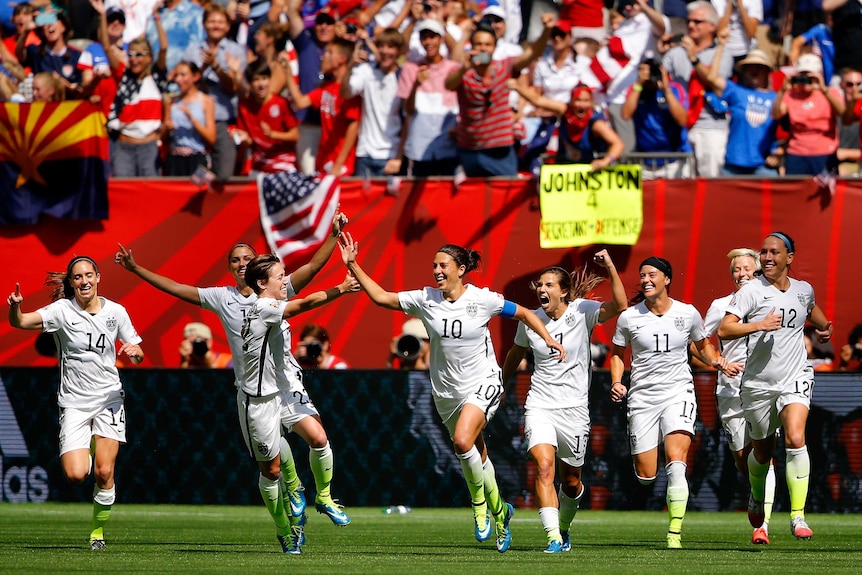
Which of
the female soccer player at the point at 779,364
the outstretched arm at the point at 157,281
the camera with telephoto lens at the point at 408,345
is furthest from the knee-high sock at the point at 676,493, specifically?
the camera with telephoto lens at the point at 408,345

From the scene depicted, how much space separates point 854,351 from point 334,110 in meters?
6.94

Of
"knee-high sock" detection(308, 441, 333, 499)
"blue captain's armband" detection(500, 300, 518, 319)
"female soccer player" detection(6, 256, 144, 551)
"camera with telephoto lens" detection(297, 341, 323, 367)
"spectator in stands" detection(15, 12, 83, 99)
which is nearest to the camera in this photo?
"blue captain's armband" detection(500, 300, 518, 319)

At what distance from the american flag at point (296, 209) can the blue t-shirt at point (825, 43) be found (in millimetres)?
6502

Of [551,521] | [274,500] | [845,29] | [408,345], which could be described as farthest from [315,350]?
[845,29]

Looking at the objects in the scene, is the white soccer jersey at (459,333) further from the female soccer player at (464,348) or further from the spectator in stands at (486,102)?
the spectator in stands at (486,102)

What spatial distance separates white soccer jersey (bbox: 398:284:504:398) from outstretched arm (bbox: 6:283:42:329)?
2948mm

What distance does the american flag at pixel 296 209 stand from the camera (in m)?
18.5

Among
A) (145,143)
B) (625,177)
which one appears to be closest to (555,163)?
(625,177)

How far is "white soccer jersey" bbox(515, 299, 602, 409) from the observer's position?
11891 millimetres

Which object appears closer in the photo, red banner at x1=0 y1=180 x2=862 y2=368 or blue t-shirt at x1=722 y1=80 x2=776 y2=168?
red banner at x1=0 y1=180 x2=862 y2=368

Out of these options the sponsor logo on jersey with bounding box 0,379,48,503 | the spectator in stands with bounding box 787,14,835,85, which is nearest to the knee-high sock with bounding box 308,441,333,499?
the sponsor logo on jersey with bounding box 0,379,48,503

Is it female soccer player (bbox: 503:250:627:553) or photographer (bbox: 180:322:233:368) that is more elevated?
female soccer player (bbox: 503:250:627:553)

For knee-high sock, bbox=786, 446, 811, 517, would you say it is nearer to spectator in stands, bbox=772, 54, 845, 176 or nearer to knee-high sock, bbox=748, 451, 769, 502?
knee-high sock, bbox=748, 451, 769, 502

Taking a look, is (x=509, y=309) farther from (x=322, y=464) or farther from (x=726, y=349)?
(x=726, y=349)
